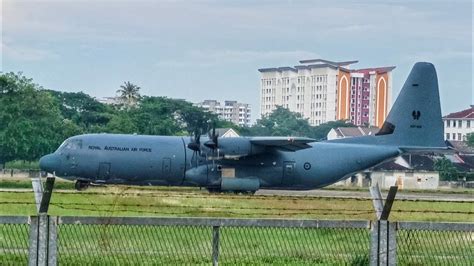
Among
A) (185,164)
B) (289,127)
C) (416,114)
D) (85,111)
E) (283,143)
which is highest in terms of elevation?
(289,127)

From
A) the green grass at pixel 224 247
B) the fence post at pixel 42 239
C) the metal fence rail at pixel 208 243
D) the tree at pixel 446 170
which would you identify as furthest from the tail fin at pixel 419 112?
the tree at pixel 446 170

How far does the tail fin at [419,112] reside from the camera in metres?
47.7

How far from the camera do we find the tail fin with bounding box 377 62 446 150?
47688mm

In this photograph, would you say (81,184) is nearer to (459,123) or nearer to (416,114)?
(416,114)

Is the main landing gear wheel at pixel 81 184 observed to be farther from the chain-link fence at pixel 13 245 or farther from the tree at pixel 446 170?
the tree at pixel 446 170

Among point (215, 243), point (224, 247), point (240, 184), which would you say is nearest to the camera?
point (215, 243)

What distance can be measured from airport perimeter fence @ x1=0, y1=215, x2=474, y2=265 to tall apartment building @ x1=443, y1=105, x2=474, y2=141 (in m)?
152

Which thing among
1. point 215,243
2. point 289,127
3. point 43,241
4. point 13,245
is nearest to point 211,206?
point 13,245

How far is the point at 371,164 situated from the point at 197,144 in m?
8.22

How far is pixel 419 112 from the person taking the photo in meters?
48.1

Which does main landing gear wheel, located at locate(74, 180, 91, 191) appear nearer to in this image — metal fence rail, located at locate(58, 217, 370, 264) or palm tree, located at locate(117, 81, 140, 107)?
metal fence rail, located at locate(58, 217, 370, 264)

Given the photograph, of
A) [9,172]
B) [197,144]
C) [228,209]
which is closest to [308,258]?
[228,209]

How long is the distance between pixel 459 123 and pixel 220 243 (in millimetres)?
158383

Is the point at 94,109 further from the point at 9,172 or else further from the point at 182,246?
the point at 182,246
